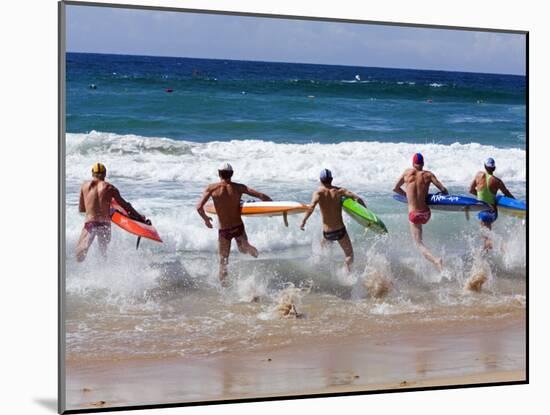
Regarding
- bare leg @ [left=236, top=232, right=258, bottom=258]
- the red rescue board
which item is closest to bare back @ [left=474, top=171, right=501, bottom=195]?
bare leg @ [left=236, top=232, right=258, bottom=258]

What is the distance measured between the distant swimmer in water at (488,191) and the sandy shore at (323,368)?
0.64 m

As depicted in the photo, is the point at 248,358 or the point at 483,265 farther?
the point at 483,265

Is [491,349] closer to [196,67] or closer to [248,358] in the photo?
[248,358]

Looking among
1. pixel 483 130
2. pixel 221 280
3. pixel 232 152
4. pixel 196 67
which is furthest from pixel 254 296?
pixel 483 130

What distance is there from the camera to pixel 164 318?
6410mm

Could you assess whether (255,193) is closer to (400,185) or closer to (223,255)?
(223,255)

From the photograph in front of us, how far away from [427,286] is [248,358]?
1361mm

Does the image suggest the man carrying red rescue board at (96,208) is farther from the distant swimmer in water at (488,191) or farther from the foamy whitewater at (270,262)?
the distant swimmer in water at (488,191)

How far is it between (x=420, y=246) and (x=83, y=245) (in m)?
2.21

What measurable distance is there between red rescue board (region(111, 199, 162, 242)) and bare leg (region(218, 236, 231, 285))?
0.42 metres

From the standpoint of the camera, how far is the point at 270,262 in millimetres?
6719

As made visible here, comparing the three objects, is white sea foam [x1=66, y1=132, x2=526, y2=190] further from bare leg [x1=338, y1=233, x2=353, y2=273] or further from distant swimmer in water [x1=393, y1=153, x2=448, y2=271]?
bare leg [x1=338, y1=233, x2=353, y2=273]

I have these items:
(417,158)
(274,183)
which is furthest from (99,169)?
(417,158)

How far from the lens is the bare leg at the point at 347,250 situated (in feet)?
22.6
